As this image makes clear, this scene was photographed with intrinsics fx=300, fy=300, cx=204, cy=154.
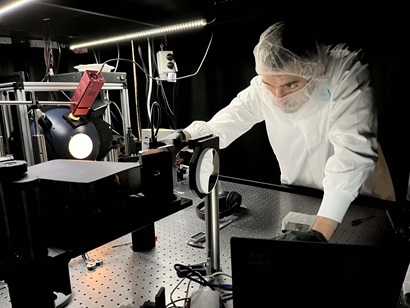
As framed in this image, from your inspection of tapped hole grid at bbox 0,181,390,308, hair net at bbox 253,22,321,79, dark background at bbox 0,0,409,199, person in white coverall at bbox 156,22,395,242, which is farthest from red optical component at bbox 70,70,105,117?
hair net at bbox 253,22,321,79

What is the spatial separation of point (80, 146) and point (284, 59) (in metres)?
0.81

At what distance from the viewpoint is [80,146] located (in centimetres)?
110

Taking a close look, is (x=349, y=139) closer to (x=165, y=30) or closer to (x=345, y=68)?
(x=345, y=68)

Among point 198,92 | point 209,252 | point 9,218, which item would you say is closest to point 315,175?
point 209,252

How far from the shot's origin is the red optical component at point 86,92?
42.3 inches

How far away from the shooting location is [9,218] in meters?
0.39

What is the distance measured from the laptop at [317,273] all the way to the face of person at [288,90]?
0.80 m

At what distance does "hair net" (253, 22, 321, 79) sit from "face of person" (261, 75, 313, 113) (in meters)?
0.03

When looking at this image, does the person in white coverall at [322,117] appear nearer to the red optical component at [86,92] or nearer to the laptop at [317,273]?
the laptop at [317,273]

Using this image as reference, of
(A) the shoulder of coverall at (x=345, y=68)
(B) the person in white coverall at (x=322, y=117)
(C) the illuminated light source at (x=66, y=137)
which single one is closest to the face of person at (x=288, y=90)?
(B) the person in white coverall at (x=322, y=117)

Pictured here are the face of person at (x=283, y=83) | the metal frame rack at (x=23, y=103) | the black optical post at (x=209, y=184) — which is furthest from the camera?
the face of person at (x=283, y=83)

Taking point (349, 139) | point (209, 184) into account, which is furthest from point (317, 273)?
point (349, 139)

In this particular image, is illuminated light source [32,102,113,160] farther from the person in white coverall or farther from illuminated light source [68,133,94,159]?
the person in white coverall

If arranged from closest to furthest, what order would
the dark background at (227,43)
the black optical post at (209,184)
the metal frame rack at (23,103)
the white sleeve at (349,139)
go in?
the black optical post at (209,184)
the white sleeve at (349,139)
the metal frame rack at (23,103)
the dark background at (227,43)
